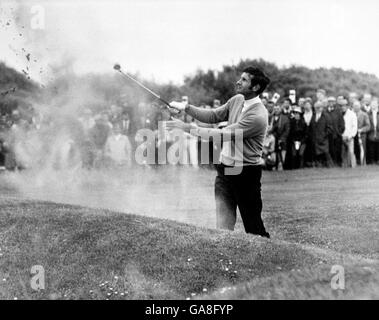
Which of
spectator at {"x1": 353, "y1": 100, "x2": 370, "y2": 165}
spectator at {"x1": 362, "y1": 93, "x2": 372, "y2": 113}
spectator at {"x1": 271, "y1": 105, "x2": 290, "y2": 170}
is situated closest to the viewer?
spectator at {"x1": 271, "y1": 105, "x2": 290, "y2": 170}

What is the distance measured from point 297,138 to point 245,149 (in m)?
14.6

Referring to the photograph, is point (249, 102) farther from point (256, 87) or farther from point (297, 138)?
point (297, 138)

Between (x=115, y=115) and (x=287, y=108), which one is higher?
(x=287, y=108)

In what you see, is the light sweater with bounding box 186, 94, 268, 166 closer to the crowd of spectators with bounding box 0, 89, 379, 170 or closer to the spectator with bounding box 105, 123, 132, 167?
the crowd of spectators with bounding box 0, 89, 379, 170

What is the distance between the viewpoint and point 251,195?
969 cm

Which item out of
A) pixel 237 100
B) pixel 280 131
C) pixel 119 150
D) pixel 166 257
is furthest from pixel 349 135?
pixel 166 257

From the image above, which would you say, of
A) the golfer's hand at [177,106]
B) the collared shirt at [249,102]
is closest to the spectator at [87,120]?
the golfer's hand at [177,106]

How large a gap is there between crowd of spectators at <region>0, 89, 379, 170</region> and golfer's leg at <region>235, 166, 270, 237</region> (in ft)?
40.6

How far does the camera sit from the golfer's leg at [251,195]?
31.7ft

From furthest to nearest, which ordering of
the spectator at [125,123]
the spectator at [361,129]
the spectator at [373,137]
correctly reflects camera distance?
the spectator at [373,137] < the spectator at [361,129] < the spectator at [125,123]

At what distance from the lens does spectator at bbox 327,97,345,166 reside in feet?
78.5
